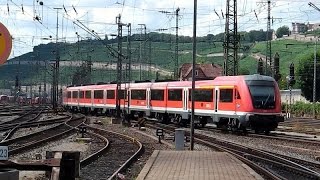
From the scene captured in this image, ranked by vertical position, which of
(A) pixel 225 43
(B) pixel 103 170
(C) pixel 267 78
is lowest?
(B) pixel 103 170

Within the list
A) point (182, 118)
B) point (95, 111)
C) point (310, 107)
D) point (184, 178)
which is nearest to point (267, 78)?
point (182, 118)

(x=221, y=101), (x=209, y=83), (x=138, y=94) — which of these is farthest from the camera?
(x=138, y=94)

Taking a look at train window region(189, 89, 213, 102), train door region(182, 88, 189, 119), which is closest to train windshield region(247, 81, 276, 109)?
train window region(189, 89, 213, 102)

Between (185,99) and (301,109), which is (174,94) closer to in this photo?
(185,99)

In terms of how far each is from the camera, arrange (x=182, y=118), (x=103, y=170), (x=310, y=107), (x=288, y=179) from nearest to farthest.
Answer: (x=288, y=179) < (x=103, y=170) < (x=182, y=118) < (x=310, y=107)

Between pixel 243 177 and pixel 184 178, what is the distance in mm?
1363

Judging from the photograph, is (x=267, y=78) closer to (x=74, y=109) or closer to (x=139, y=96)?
(x=139, y=96)

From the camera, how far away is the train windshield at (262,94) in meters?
31.0

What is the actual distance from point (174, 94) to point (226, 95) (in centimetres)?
876

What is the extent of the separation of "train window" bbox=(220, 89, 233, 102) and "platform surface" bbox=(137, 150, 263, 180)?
14.4 meters

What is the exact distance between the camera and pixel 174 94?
41.2 meters

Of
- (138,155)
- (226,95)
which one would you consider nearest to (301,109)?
(226,95)

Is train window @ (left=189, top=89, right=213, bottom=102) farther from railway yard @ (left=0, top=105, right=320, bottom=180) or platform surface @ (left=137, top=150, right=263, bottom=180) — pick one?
platform surface @ (left=137, top=150, right=263, bottom=180)

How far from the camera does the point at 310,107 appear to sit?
70500mm
